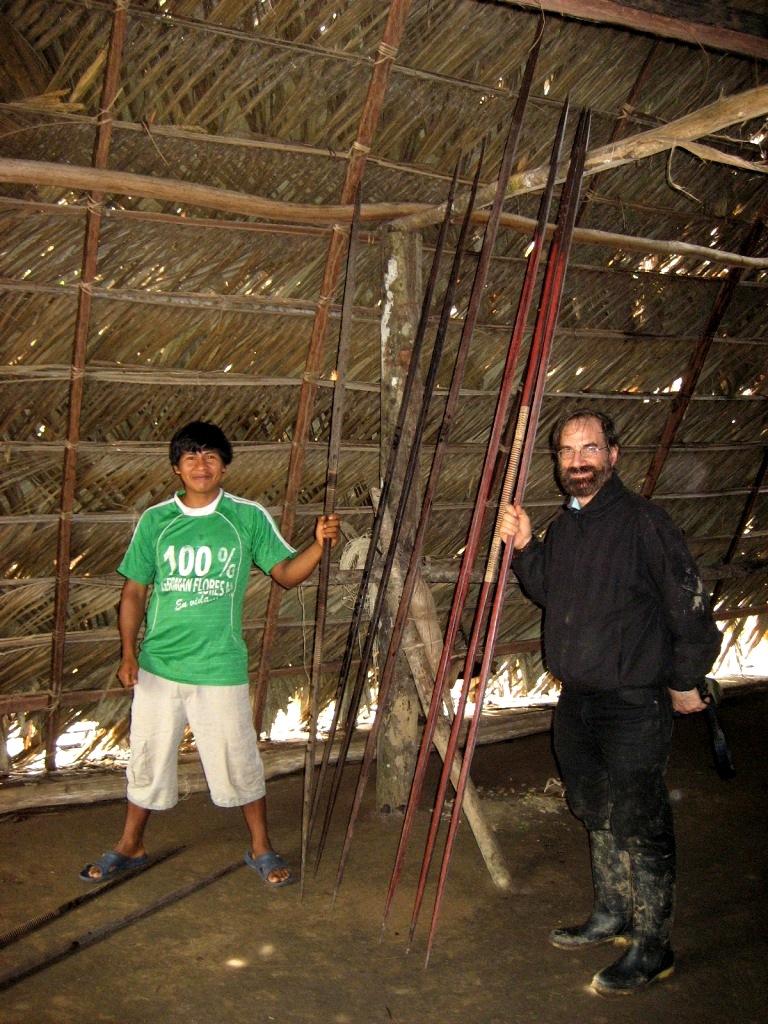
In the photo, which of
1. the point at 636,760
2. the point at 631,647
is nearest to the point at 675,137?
the point at 631,647

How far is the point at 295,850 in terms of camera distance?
3.22 metres

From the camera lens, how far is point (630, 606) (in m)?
2.35

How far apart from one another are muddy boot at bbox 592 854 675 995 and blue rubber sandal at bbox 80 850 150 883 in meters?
1.49

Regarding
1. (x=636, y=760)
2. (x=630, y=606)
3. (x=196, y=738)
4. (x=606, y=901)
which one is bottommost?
(x=606, y=901)

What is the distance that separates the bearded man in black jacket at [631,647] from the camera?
7.60 feet

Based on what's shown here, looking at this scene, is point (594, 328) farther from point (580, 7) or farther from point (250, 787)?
point (250, 787)

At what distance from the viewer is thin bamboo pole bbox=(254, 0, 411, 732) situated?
256cm

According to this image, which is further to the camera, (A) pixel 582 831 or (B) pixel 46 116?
(A) pixel 582 831

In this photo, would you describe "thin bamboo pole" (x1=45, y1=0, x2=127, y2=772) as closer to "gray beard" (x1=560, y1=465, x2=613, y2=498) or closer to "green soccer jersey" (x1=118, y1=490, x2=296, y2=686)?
"green soccer jersey" (x1=118, y1=490, x2=296, y2=686)

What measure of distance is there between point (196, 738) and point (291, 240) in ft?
5.42

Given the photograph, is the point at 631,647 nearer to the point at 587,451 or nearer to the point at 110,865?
the point at 587,451

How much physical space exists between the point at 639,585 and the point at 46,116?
6.60 feet

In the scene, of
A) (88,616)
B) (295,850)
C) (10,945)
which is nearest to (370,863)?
(295,850)

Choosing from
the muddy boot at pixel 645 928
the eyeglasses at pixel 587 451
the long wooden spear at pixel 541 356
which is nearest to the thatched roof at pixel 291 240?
the long wooden spear at pixel 541 356
